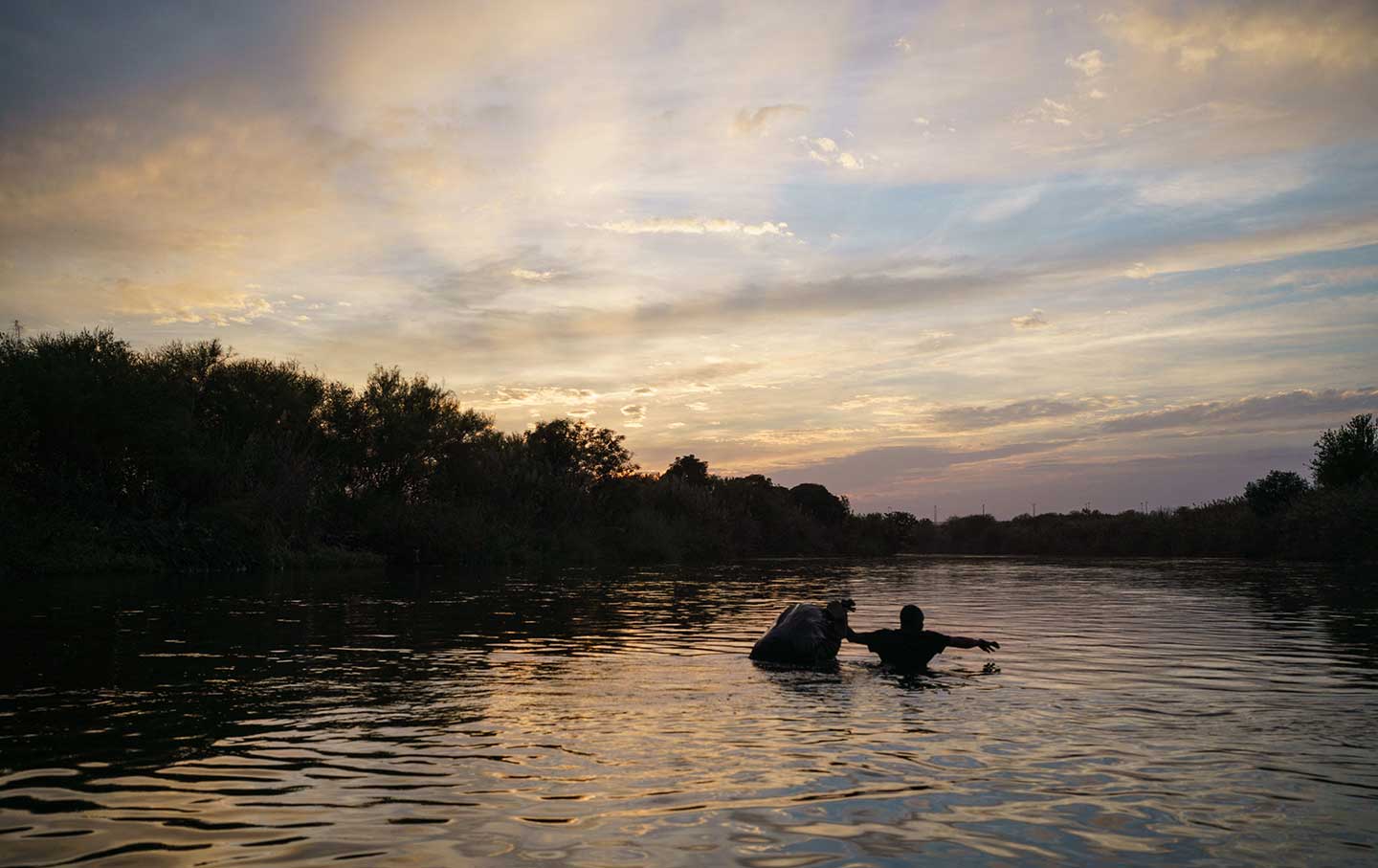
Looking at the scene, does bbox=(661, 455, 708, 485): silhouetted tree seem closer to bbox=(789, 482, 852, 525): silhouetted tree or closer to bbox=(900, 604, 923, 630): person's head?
bbox=(789, 482, 852, 525): silhouetted tree

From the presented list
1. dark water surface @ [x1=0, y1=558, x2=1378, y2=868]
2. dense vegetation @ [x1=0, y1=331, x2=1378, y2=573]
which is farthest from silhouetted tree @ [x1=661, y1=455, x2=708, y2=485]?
dark water surface @ [x1=0, y1=558, x2=1378, y2=868]

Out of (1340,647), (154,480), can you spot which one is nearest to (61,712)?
(1340,647)

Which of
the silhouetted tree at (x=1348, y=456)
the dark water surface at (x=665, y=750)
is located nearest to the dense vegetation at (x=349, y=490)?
the silhouetted tree at (x=1348, y=456)

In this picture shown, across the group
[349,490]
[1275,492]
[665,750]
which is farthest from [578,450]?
[665,750]

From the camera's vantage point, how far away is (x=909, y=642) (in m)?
17.3

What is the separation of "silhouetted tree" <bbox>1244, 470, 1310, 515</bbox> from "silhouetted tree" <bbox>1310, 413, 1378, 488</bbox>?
2152 millimetres

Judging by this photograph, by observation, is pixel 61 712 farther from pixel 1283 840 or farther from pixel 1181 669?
pixel 1181 669

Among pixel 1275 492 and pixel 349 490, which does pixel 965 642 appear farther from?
pixel 1275 492

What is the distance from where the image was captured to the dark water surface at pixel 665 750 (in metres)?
7.11

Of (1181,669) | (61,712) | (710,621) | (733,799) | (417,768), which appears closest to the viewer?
(733,799)

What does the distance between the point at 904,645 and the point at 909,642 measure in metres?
0.11

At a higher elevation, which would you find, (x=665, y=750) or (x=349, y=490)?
(x=349, y=490)

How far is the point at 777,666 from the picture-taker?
1777 centimetres

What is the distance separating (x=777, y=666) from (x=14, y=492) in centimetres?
4537
